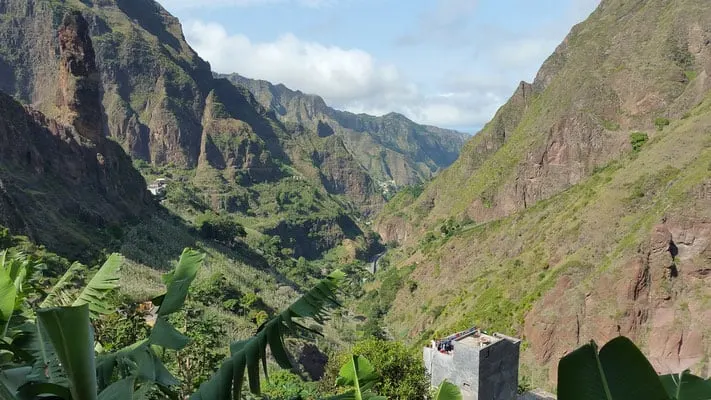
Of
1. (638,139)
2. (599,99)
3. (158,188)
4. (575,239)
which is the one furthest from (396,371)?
(158,188)

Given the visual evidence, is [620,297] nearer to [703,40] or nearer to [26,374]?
[26,374]

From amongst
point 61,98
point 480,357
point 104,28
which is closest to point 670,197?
point 480,357

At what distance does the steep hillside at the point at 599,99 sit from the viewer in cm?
6994

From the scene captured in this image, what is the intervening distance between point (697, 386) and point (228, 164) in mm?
151914

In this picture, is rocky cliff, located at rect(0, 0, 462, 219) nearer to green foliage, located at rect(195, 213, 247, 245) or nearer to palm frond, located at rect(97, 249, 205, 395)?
green foliage, located at rect(195, 213, 247, 245)

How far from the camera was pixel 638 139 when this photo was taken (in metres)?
63.8

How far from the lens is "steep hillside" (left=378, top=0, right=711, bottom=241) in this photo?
6994 cm

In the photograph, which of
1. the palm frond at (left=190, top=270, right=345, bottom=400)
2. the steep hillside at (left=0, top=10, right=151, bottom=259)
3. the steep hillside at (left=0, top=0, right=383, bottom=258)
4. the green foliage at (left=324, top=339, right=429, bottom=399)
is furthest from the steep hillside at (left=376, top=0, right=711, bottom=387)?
the steep hillside at (left=0, top=0, right=383, bottom=258)

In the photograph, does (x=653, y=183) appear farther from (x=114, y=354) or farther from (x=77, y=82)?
(x=77, y=82)

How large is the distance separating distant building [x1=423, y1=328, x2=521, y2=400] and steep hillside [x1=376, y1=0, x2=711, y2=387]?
1122cm

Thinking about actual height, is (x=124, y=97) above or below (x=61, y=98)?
above

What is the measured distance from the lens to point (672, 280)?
1241 inches

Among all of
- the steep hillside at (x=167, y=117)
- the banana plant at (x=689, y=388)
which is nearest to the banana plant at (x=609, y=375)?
the banana plant at (x=689, y=388)

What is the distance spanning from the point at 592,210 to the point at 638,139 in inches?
949
